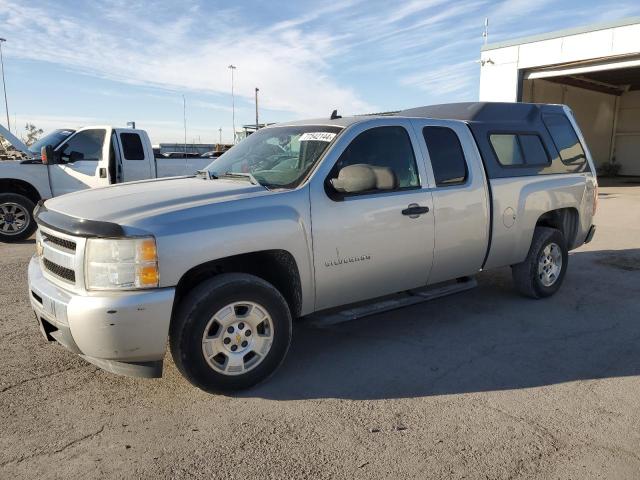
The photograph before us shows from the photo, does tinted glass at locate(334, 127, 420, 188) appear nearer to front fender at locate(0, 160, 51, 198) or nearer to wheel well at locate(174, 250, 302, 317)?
wheel well at locate(174, 250, 302, 317)

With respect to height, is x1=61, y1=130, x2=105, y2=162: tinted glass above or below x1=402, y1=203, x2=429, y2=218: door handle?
above

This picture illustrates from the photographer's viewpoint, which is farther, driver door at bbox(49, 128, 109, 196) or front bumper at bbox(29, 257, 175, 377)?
driver door at bbox(49, 128, 109, 196)

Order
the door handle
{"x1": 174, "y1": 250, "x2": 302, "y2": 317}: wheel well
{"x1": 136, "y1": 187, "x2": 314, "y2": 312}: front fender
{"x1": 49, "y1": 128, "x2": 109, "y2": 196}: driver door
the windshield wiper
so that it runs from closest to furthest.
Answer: {"x1": 136, "y1": 187, "x2": 314, "y2": 312}: front fender < {"x1": 174, "y1": 250, "x2": 302, "y2": 317}: wheel well < the windshield wiper < the door handle < {"x1": 49, "y1": 128, "x2": 109, "y2": 196}: driver door

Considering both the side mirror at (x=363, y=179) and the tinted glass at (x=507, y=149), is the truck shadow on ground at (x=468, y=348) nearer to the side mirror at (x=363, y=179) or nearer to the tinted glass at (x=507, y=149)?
the side mirror at (x=363, y=179)

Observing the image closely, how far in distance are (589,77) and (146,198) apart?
3006 centimetres

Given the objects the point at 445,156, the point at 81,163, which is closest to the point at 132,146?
the point at 81,163

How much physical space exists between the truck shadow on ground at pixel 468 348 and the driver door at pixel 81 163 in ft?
20.9

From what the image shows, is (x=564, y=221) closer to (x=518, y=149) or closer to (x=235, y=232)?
(x=518, y=149)

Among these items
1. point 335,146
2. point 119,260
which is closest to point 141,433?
point 119,260

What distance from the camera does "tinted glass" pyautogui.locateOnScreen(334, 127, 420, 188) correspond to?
412cm

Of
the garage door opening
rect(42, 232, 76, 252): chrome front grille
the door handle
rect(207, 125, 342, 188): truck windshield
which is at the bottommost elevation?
rect(42, 232, 76, 252): chrome front grille

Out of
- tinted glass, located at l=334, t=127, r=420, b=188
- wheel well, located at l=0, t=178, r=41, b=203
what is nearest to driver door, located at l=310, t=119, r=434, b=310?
tinted glass, located at l=334, t=127, r=420, b=188

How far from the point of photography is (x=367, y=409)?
11.0 feet

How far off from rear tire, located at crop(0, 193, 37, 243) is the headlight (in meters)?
6.92
